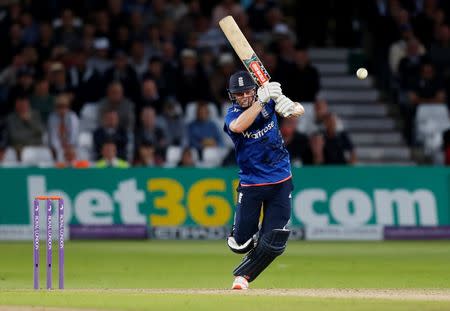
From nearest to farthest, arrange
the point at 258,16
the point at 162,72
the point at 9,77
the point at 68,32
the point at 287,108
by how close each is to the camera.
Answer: the point at 287,108 < the point at 9,77 < the point at 162,72 < the point at 68,32 < the point at 258,16

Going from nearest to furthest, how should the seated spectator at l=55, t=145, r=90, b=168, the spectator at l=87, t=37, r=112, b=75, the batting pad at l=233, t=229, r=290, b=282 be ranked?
1. the batting pad at l=233, t=229, r=290, b=282
2. the seated spectator at l=55, t=145, r=90, b=168
3. the spectator at l=87, t=37, r=112, b=75

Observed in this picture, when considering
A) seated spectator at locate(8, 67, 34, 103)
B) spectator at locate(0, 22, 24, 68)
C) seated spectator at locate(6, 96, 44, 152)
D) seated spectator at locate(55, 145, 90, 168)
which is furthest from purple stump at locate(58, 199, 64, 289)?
spectator at locate(0, 22, 24, 68)

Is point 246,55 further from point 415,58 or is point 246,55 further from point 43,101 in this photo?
point 415,58

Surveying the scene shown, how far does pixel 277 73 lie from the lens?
2131 centimetres

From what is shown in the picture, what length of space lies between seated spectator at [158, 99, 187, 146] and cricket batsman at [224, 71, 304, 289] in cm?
913

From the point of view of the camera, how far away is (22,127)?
19906 mm

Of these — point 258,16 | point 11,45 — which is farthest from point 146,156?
point 258,16

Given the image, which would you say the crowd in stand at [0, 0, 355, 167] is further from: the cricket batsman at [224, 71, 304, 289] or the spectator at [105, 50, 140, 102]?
the cricket batsman at [224, 71, 304, 289]

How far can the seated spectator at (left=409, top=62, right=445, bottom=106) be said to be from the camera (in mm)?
21641

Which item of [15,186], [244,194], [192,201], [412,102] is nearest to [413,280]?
[244,194]

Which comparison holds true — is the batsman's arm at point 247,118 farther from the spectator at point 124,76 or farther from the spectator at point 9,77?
the spectator at point 9,77

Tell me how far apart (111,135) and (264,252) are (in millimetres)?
8821

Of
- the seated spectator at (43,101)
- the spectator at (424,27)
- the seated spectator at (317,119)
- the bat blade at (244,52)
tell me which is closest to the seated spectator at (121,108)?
the seated spectator at (43,101)

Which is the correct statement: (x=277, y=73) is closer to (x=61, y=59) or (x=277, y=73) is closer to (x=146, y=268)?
(x=61, y=59)
